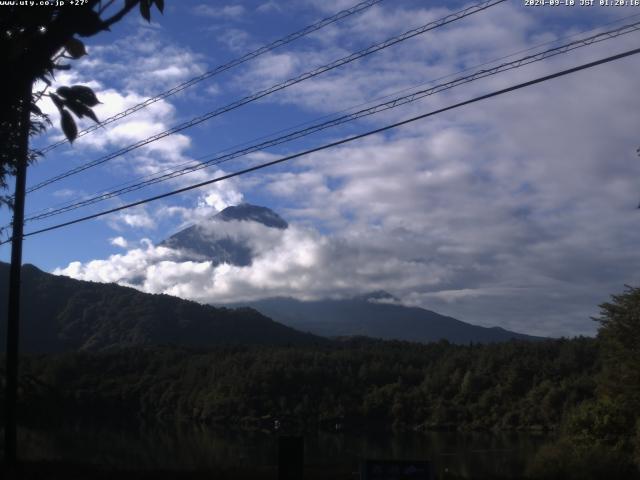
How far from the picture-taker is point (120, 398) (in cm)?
9325

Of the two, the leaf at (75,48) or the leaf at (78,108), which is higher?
the leaf at (75,48)

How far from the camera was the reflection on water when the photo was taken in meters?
37.4

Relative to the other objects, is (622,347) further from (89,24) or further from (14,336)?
(89,24)

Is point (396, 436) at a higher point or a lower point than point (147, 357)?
lower

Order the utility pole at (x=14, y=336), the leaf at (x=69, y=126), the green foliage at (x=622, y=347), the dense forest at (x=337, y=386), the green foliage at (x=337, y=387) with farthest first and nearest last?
the green foliage at (x=337, y=387)
the dense forest at (x=337, y=386)
the green foliage at (x=622, y=347)
the utility pole at (x=14, y=336)
the leaf at (x=69, y=126)

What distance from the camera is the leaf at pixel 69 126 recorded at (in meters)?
4.89

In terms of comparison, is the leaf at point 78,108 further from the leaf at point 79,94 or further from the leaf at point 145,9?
the leaf at point 145,9

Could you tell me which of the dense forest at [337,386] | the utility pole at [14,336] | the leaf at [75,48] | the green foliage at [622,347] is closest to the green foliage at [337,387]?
the dense forest at [337,386]

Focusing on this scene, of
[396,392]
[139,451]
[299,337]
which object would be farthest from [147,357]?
[299,337]

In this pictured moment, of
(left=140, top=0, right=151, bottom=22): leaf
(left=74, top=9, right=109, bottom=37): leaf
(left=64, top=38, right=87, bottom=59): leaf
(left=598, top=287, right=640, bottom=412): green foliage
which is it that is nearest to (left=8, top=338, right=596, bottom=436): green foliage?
(left=598, top=287, right=640, bottom=412): green foliage

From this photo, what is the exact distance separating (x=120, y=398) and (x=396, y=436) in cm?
3558

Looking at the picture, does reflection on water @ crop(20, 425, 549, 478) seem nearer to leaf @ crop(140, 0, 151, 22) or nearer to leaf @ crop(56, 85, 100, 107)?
leaf @ crop(56, 85, 100, 107)

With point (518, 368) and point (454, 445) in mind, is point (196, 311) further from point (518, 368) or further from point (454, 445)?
point (454, 445)

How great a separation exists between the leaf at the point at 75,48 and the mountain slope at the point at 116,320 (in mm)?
117278
